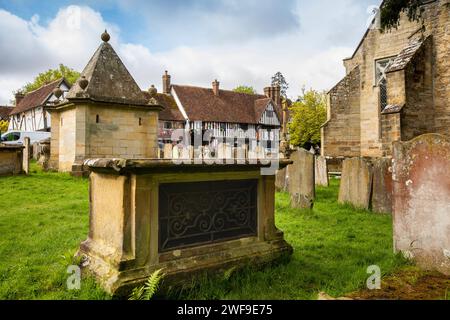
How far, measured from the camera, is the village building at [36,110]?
36688mm

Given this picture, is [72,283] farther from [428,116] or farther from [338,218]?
[428,116]

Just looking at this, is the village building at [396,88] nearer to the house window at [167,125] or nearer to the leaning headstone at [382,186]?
the leaning headstone at [382,186]

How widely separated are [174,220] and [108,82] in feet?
38.4

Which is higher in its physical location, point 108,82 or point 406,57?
point 406,57

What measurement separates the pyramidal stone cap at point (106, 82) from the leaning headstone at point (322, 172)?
7724 mm

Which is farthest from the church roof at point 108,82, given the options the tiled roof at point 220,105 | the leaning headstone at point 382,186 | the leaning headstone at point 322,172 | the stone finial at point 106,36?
the tiled roof at point 220,105

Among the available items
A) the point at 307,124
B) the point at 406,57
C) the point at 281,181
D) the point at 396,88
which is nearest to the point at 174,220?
the point at 281,181

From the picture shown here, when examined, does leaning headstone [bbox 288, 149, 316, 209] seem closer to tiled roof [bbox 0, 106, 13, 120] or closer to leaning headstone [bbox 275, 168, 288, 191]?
leaning headstone [bbox 275, 168, 288, 191]

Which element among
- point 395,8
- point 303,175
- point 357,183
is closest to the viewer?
point 357,183

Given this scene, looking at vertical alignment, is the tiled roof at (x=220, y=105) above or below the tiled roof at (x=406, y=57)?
above

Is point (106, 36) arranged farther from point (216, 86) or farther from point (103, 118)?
point (216, 86)

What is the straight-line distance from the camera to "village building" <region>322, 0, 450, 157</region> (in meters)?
12.0

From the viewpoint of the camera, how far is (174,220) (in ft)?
12.4
